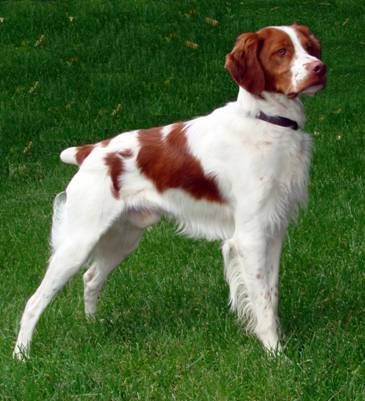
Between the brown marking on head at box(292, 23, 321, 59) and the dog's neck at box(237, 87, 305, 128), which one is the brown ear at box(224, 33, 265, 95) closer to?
the dog's neck at box(237, 87, 305, 128)

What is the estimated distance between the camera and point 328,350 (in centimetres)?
511

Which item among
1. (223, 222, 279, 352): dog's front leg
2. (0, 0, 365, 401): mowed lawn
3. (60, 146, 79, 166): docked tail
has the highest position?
(60, 146, 79, 166): docked tail

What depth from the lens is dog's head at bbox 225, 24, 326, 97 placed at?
17.3 feet

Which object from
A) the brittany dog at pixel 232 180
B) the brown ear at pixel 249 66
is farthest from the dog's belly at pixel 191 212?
the brown ear at pixel 249 66

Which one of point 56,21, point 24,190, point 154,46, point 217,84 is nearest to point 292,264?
point 24,190

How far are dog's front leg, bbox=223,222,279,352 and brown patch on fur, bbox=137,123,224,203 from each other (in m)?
0.25

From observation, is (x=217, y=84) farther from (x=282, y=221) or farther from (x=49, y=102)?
(x=282, y=221)

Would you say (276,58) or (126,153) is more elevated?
(276,58)

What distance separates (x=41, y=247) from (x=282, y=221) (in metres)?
2.52

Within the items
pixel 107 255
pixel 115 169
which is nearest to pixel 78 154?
pixel 115 169

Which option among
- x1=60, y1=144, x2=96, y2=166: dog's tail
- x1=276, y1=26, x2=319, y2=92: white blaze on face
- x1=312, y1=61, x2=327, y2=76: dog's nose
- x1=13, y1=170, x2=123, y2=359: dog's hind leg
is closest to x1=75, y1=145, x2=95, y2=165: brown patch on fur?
x1=60, y1=144, x2=96, y2=166: dog's tail

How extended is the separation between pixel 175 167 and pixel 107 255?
2.57 feet

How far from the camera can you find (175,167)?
557cm

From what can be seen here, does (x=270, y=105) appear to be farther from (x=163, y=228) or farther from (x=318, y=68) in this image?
(x=163, y=228)
